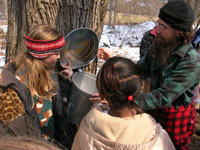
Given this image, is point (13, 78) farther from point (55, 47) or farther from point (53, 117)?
point (53, 117)

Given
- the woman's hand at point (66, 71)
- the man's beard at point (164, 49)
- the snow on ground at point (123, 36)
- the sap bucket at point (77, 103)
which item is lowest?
the snow on ground at point (123, 36)

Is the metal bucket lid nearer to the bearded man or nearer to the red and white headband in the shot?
the red and white headband

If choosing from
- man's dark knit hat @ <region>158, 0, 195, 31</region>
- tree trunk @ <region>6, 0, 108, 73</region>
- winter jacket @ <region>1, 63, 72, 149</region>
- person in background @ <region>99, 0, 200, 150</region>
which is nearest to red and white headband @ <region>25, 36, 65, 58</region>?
winter jacket @ <region>1, 63, 72, 149</region>

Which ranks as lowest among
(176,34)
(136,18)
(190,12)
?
(136,18)

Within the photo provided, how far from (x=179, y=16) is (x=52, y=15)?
4.19 ft

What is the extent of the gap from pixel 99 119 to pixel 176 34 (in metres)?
1.01

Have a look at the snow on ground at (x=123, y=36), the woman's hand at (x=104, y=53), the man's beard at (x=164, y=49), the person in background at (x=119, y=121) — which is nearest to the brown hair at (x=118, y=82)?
the person in background at (x=119, y=121)

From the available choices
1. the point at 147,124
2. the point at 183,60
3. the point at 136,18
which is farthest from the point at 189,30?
the point at 136,18

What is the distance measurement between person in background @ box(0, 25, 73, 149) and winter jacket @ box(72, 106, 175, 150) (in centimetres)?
42

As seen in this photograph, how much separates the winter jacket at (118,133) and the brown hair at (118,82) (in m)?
0.13

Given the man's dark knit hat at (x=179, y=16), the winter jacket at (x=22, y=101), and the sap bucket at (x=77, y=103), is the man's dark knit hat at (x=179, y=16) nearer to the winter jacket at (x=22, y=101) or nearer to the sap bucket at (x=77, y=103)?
the sap bucket at (x=77, y=103)

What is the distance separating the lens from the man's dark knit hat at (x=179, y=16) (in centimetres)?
163

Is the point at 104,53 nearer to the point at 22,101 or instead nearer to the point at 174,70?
the point at 174,70

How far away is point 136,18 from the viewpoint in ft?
49.4
